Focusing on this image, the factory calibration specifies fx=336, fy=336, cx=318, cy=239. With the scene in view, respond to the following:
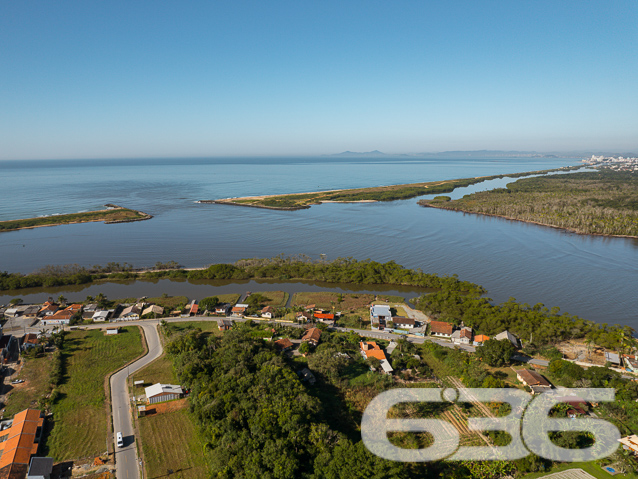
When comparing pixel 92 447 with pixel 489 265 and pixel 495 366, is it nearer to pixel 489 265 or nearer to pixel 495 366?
pixel 495 366

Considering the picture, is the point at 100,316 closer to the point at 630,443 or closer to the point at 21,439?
the point at 21,439

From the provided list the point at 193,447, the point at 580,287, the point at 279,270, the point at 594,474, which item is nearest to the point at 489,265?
the point at 580,287

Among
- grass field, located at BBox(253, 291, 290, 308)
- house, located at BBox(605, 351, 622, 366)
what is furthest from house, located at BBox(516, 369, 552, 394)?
grass field, located at BBox(253, 291, 290, 308)

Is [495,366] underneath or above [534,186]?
underneath

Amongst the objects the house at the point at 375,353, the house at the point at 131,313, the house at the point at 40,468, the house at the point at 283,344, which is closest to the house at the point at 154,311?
the house at the point at 131,313

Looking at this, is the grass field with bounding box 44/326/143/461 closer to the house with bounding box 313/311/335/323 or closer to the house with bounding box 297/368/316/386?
the house with bounding box 297/368/316/386

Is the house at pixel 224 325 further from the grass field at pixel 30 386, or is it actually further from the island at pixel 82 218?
the island at pixel 82 218

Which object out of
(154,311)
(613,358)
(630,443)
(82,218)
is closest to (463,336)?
(613,358)
